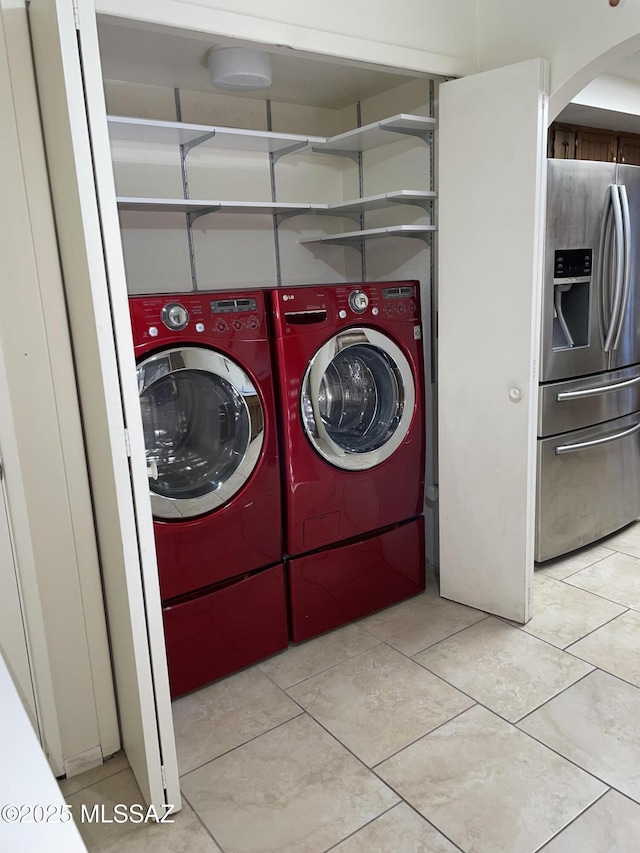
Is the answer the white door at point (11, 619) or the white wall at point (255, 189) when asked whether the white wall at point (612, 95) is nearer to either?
the white wall at point (255, 189)

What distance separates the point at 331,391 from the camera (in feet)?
8.93

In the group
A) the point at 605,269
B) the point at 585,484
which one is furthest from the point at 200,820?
the point at 605,269

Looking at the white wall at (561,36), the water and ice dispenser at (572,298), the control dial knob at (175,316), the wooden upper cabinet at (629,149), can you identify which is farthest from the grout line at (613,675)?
the wooden upper cabinet at (629,149)

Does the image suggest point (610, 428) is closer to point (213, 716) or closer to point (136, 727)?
point (213, 716)

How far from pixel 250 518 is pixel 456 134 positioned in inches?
64.7

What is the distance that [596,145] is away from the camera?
3.78m

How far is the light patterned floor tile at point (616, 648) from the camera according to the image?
2406 mm

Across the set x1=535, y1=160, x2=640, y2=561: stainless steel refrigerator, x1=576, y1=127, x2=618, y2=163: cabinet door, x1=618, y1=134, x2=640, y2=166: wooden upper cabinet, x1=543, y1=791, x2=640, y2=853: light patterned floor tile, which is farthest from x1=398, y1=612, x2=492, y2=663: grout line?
x1=618, y1=134, x2=640, y2=166: wooden upper cabinet

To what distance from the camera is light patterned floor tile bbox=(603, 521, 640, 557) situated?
11.1 ft

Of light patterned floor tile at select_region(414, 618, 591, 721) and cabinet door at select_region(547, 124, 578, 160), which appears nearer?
light patterned floor tile at select_region(414, 618, 591, 721)

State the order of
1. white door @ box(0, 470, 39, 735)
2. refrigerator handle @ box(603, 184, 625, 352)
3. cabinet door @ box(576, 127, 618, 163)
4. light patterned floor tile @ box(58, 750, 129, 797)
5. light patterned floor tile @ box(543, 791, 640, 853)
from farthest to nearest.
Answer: cabinet door @ box(576, 127, 618, 163) < refrigerator handle @ box(603, 184, 625, 352) < light patterned floor tile @ box(58, 750, 129, 797) < white door @ box(0, 470, 39, 735) < light patterned floor tile @ box(543, 791, 640, 853)

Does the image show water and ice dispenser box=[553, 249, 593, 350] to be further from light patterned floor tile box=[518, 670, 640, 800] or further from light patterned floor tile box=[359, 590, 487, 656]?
light patterned floor tile box=[518, 670, 640, 800]

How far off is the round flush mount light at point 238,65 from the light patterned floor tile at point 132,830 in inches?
94.2

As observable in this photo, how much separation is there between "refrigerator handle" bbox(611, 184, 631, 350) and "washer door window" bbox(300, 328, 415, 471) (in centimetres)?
117
